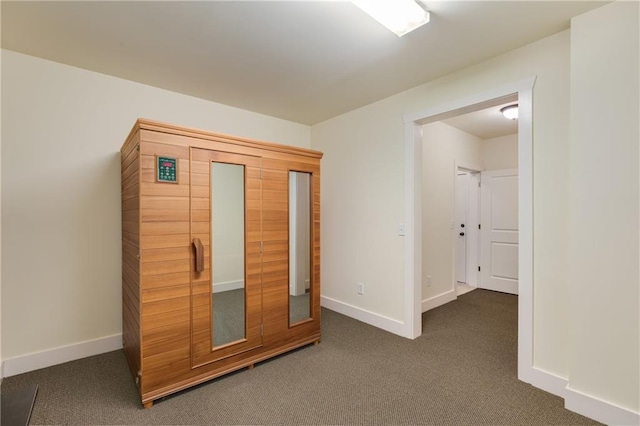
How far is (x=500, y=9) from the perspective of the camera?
75.4 inches

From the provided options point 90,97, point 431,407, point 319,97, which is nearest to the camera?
point 431,407

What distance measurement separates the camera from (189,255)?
2.19 m

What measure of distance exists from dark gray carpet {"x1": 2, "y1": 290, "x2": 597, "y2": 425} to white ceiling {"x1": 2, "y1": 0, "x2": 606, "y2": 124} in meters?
2.59

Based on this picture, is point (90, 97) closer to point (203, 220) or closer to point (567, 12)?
point (203, 220)

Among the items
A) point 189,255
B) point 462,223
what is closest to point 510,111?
point 462,223

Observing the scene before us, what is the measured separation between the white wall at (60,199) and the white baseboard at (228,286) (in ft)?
4.04

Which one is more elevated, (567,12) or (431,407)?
(567,12)

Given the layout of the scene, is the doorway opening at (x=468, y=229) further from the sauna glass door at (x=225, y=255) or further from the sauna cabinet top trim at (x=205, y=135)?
the sauna glass door at (x=225, y=255)

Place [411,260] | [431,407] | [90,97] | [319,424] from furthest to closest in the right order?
1. [411,260]
2. [90,97]
3. [431,407]
4. [319,424]

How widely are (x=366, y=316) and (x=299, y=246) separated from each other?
1383 mm

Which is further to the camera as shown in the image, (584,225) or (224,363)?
(224,363)

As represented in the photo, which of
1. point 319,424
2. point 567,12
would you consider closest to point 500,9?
point 567,12

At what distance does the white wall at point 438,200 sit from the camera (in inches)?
162

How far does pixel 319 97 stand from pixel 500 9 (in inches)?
73.1
